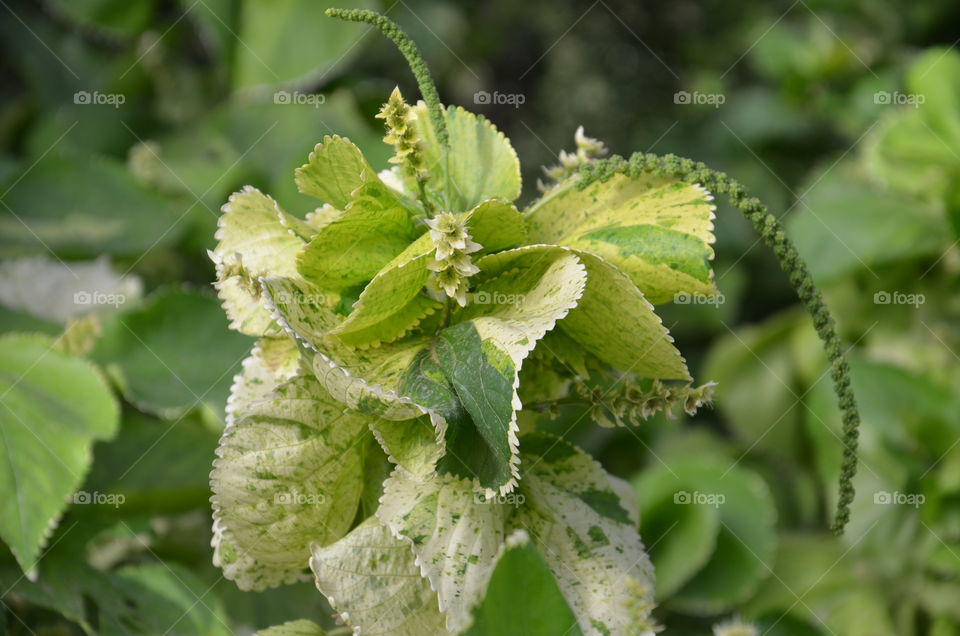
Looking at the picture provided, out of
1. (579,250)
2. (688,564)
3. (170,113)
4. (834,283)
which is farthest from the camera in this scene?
(170,113)

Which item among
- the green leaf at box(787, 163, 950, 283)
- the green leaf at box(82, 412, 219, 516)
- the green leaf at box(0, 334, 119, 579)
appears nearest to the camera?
the green leaf at box(0, 334, 119, 579)

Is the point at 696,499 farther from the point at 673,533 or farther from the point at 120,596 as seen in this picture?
the point at 120,596

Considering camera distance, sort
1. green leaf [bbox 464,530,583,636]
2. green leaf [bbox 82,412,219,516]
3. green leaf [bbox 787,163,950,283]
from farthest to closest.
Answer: green leaf [bbox 787,163,950,283] < green leaf [bbox 82,412,219,516] < green leaf [bbox 464,530,583,636]

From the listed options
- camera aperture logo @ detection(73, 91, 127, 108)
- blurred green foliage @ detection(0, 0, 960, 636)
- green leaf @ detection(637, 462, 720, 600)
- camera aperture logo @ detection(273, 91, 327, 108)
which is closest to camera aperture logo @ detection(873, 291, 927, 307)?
blurred green foliage @ detection(0, 0, 960, 636)

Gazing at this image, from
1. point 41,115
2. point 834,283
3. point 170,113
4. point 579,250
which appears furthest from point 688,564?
point 41,115

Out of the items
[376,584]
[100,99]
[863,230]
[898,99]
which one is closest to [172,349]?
[376,584]

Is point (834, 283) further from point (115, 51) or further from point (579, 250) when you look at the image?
point (115, 51)

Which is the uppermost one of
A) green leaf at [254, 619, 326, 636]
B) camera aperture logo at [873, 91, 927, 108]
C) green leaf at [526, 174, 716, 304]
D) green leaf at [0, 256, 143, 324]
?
green leaf at [526, 174, 716, 304]

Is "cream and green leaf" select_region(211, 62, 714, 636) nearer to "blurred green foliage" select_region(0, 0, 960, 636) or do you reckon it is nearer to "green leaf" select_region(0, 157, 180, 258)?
"blurred green foliage" select_region(0, 0, 960, 636)
